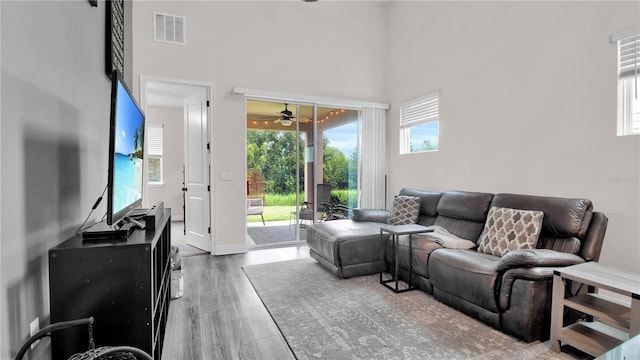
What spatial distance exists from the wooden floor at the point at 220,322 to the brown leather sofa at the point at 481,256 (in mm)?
1016

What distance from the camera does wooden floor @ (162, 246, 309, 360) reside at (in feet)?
6.57

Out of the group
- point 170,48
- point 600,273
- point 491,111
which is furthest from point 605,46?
point 170,48

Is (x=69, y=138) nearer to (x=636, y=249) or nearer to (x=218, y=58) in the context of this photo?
(x=218, y=58)

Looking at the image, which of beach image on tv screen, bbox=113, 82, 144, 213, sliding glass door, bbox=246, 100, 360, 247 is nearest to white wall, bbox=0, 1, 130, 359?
beach image on tv screen, bbox=113, 82, 144, 213

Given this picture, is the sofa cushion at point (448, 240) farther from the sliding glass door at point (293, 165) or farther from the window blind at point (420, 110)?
the sliding glass door at point (293, 165)

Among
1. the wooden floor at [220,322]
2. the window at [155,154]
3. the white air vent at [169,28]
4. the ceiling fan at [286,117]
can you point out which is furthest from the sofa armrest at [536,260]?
the window at [155,154]

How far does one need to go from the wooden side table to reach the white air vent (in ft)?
15.3

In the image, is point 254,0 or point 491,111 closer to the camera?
point 491,111

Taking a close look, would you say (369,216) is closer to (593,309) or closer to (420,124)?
(420,124)

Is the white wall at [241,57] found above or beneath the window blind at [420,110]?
above

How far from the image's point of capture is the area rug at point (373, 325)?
1.97 meters

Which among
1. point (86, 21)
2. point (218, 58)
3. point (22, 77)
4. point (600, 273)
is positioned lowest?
point (600, 273)

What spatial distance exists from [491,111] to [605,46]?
1105 millimetres

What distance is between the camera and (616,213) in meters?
2.59
